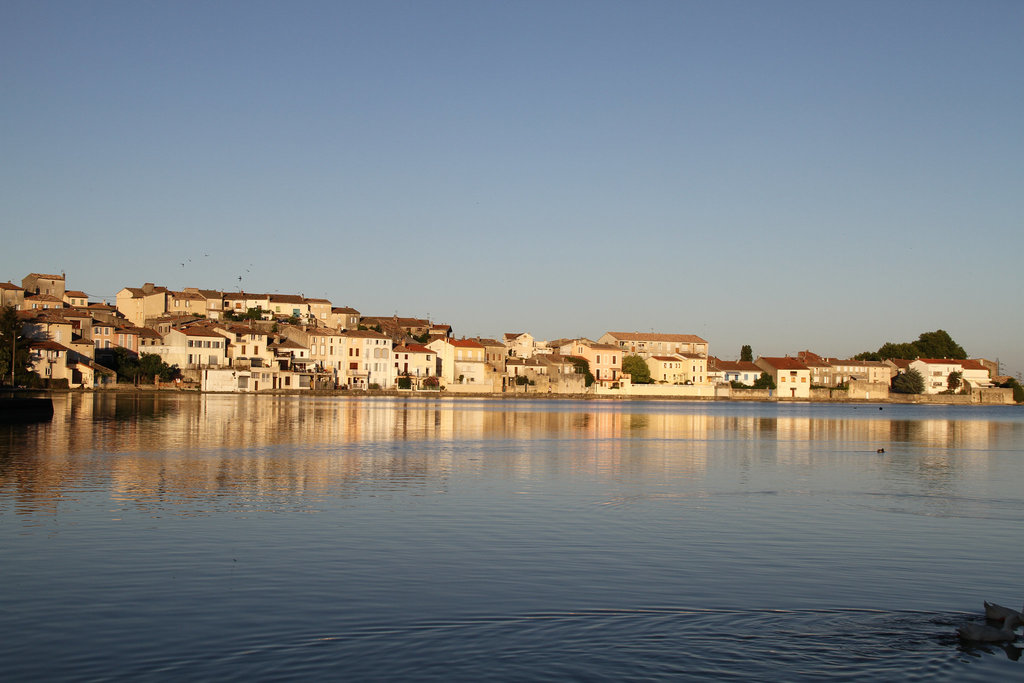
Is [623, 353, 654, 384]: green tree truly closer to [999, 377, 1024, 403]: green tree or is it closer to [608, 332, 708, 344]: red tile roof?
[608, 332, 708, 344]: red tile roof

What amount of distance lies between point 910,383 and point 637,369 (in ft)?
122

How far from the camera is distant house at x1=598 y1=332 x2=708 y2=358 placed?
5118 inches

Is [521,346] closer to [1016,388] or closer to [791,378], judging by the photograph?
[791,378]

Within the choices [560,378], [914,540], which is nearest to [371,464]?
[914,540]

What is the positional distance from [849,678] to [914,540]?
727 centimetres

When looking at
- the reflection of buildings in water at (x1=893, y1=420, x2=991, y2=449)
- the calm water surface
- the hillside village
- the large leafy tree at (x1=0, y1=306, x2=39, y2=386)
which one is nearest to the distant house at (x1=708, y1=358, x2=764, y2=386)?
the hillside village

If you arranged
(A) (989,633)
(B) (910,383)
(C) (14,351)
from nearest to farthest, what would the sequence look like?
1. (A) (989,633)
2. (C) (14,351)
3. (B) (910,383)

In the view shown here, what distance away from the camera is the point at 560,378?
115 metres

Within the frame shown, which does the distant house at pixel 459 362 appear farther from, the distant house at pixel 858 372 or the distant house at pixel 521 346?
the distant house at pixel 858 372

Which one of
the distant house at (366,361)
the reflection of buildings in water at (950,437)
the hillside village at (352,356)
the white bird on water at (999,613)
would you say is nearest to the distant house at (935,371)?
the hillside village at (352,356)

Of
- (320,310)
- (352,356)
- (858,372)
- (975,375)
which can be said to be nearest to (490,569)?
(352,356)

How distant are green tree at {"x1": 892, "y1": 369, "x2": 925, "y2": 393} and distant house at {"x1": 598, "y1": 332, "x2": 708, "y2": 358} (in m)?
25.1

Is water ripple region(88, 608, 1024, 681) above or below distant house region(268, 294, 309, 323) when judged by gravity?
below

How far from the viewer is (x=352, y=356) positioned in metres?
98.4
